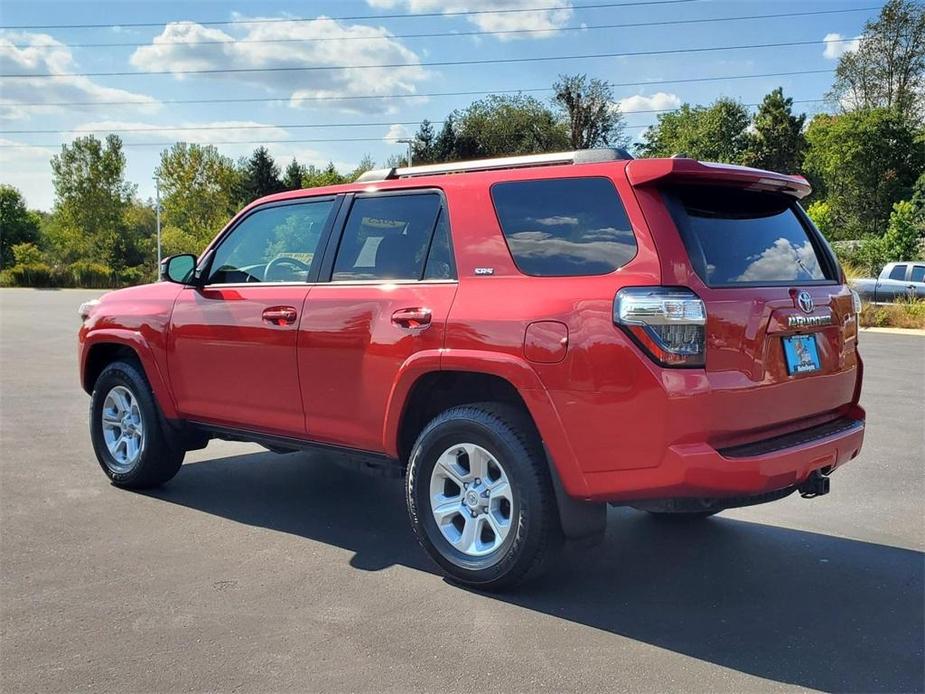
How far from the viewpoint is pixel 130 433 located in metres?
5.79

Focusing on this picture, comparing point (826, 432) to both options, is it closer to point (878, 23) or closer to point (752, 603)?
point (752, 603)

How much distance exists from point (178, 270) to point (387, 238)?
1.66 m

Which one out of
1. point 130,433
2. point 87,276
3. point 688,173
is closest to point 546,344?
point 688,173

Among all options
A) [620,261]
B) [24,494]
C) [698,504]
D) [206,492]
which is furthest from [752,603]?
[24,494]

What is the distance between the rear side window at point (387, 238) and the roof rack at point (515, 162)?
7.5 inches

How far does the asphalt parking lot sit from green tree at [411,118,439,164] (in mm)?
54937

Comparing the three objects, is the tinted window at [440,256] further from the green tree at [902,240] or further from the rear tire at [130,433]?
the green tree at [902,240]

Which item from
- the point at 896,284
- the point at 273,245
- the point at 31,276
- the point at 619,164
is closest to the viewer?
the point at 619,164

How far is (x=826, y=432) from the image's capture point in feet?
12.7

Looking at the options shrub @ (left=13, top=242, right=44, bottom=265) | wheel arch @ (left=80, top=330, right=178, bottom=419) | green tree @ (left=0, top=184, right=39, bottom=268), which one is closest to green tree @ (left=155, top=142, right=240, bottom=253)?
green tree @ (left=0, top=184, right=39, bottom=268)

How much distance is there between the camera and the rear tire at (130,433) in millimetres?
5559

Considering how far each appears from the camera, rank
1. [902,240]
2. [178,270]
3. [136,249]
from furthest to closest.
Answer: [136,249] < [902,240] < [178,270]

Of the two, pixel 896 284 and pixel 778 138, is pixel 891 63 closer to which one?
pixel 778 138

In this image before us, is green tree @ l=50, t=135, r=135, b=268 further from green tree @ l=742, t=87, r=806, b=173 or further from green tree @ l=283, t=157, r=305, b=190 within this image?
green tree @ l=742, t=87, r=806, b=173
